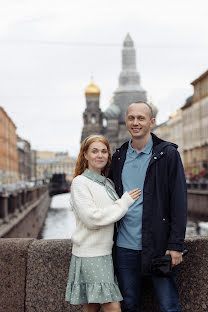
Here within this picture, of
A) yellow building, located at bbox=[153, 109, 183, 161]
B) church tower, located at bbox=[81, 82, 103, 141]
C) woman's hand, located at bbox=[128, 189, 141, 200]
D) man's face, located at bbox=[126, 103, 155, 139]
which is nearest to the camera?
woman's hand, located at bbox=[128, 189, 141, 200]

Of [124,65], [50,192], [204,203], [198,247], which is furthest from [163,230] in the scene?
[124,65]

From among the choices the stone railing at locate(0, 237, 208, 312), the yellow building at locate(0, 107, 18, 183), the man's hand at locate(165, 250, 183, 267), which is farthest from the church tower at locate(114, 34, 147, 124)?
the man's hand at locate(165, 250, 183, 267)

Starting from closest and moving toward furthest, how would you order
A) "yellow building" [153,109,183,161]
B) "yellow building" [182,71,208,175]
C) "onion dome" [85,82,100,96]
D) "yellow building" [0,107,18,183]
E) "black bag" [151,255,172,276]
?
"black bag" [151,255,172,276] → "yellow building" [182,71,208,175] → "yellow building" [0,107,18,183] → "yellow building" [153,109,183,161] → "onion dome" [85,82,100,96]

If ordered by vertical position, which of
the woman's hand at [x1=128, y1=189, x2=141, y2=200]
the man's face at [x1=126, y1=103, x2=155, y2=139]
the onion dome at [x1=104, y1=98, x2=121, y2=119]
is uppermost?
the onion dome at [x1=104, y1=98, x2=121, y2=119]

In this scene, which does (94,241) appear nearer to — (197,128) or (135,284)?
(135,284)

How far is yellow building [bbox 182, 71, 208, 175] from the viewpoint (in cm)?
6756

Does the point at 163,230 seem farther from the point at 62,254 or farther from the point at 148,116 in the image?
the point at 62,254

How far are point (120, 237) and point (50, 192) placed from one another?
75.0 m

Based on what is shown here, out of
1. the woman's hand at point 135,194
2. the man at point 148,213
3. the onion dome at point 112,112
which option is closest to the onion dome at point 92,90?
the onion dome at point 112,112

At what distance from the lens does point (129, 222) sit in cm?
434

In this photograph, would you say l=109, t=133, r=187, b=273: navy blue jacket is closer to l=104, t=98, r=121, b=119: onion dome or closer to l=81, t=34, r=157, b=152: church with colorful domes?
l=81, t=34, r=157, b=152: church with colorful domes

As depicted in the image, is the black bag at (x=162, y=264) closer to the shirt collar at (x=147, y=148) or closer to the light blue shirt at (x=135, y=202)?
the light blue shirt at (x=135, y=202)

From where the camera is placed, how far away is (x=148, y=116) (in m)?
4.50

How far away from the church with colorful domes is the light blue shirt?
117461mm
